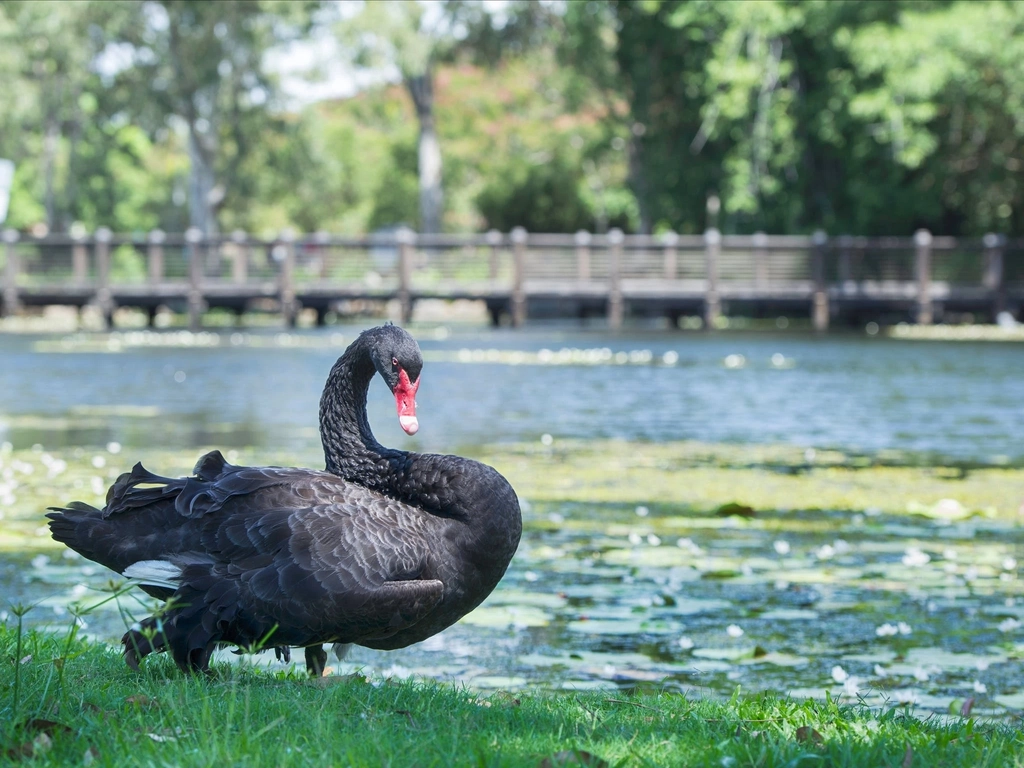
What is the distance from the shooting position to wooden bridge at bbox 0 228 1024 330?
36.6 metres

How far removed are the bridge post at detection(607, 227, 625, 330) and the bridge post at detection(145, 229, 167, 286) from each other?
11.6m

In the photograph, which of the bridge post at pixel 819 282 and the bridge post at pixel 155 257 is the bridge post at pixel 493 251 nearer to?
the bridge post at pixel 819 282

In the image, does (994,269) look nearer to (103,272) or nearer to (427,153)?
(427,153)

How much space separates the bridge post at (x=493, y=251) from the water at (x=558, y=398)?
9151 mm

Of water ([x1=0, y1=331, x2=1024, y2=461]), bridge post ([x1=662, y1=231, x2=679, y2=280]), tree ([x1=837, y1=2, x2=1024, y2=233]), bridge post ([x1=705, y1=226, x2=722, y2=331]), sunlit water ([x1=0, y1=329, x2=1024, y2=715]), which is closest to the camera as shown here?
sunlit water ([x1=0, y1=329, x2=1024, y2=715])

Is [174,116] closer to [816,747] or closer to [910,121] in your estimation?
[910,121]

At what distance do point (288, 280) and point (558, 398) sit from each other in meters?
21.5

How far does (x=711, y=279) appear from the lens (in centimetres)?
3619

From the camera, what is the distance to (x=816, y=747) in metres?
3.61

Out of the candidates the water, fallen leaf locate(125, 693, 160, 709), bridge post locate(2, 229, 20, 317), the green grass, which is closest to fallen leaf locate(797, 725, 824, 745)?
the green grass

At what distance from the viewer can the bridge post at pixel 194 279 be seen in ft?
122

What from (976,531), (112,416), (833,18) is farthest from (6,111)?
(976,531)

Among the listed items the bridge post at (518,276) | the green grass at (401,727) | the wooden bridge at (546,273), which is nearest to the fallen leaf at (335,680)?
the green grass at (401,727)

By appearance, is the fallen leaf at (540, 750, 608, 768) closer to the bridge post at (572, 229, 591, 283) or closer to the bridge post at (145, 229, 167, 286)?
the bridge post at (572, 229, 591, 283)
